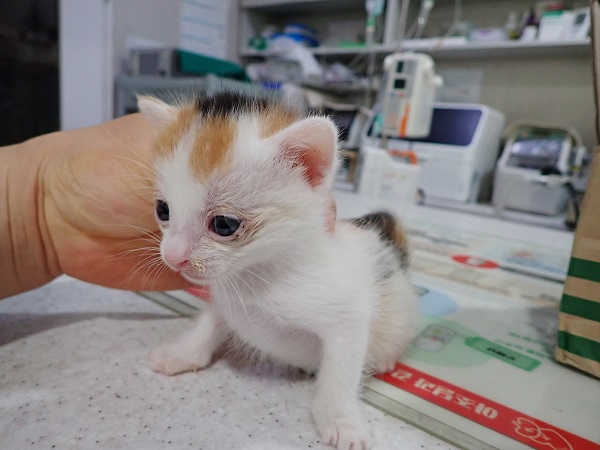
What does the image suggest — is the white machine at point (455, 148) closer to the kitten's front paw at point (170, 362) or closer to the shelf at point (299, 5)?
the shelf at point (299, 5)

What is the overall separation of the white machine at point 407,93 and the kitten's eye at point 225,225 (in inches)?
48.4

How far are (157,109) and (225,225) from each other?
188mm

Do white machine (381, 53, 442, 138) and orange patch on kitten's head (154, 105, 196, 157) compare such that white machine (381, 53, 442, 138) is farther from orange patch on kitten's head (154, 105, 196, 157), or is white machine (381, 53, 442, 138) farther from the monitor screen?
orange patch on kitten's head (154, 105, 196, 157)

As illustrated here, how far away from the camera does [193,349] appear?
500 mm

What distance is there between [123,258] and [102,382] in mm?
182

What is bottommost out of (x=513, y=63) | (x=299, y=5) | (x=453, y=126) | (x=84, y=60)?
(x=453, y=126)

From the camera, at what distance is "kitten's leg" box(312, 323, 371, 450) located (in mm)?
398

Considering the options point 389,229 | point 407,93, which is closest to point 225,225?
point 389,229

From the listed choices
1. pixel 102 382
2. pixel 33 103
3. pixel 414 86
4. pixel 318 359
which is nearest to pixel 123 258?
pixel 102 382

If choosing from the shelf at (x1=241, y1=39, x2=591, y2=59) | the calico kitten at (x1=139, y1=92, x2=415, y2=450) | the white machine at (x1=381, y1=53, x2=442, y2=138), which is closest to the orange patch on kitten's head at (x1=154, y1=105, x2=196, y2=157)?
the calico kitten at (x1=139, y1=92, x2=415, y2=450)

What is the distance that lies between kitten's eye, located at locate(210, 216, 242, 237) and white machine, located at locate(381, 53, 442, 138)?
123 centimetres

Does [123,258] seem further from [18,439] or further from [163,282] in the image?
[18,439]

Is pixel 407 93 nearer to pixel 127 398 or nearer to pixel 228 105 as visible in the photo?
pixel 228 105

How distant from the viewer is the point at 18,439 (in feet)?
1.17
